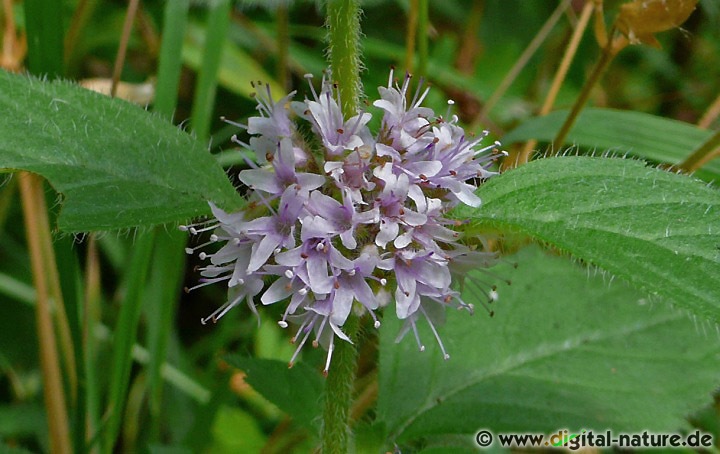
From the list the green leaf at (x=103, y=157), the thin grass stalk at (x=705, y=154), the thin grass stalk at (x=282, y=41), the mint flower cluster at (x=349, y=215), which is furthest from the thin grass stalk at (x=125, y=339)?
the thin grass stalk at (x=705, y=154)

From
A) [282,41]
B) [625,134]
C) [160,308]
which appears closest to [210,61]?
[282,41]

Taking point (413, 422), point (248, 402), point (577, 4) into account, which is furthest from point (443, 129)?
point (577, 4)

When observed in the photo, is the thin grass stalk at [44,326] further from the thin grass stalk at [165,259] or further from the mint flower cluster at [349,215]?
the mint flower cluster at [349,215]

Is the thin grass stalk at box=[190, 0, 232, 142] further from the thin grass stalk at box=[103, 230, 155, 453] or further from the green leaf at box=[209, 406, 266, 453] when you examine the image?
the green leaf at box=[209, 406, 266, 453]

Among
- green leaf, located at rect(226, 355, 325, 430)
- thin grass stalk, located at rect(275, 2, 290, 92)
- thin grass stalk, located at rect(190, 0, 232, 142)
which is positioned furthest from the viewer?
thin grass stalk, located at rect(275, 2, 290, 92)

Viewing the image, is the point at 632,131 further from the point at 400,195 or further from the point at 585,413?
the point at 400,195

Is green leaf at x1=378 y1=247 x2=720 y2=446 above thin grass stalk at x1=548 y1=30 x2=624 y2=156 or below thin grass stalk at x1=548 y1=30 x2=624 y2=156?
below

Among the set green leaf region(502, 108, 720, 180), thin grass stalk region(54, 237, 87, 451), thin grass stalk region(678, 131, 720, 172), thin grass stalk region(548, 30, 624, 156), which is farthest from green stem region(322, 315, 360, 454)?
thin grass stalk region(678, 131, 720, 172)
